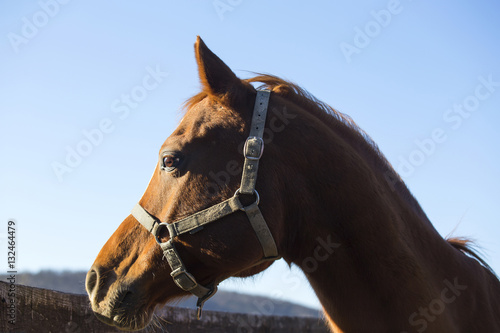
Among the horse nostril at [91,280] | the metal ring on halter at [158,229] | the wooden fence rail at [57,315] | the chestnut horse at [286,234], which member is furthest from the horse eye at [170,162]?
the wooden fence rail at [57,315]

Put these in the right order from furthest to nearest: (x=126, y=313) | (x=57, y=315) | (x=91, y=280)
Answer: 1. (x=57, y=315)
2. (x=91, y=280)
3. (x=126, y=313)

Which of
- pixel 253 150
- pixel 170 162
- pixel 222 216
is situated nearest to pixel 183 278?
pixel 222 216

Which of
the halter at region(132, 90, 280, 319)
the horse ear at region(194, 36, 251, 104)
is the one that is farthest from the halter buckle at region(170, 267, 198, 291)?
the horse ear at region(194, 36, 251, 104)

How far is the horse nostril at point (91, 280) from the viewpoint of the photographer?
8.72ft

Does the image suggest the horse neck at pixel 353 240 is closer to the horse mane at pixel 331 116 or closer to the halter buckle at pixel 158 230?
the horse mane at pixel 331 116

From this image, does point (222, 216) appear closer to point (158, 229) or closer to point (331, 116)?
point (158, 229)

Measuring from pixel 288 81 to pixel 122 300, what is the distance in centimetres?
173

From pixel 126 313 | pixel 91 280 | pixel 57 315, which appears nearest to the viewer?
pixel 126 313

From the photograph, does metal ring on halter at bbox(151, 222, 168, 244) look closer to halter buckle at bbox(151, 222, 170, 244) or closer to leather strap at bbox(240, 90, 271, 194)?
Result: halter buckle at bbox(151, 222, 170, 244)

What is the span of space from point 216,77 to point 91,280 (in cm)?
143

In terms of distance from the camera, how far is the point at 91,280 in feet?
8.79

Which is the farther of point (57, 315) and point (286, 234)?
point (57, 315)

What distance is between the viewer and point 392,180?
2975 millimetres

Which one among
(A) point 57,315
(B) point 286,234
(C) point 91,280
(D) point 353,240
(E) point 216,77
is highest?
(E) point 216,77
